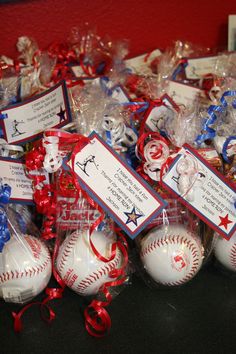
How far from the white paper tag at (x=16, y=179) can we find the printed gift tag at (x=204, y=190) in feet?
1.23

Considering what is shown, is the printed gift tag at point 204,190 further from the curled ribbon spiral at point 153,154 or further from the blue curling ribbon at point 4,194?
the blue curling ribbon at point 4,194

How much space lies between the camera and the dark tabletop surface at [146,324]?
1.00m

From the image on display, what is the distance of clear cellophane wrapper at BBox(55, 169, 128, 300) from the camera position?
3.41ft

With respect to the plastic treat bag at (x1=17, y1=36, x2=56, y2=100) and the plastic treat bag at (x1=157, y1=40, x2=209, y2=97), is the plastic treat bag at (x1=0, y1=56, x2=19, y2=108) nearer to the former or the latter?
the plastic treat bag at (x1=17, y1=36, x2=56, y2=100)

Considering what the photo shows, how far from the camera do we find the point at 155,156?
3.45 ft

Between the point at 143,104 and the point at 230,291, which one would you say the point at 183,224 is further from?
the point at 143,104

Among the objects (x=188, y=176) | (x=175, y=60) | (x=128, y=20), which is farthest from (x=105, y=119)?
(x=128, y=20)

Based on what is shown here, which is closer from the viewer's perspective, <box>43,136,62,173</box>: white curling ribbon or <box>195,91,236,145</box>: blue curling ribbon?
<box>43,136,62,173</box>: white curling ribbon

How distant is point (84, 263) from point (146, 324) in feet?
0.74

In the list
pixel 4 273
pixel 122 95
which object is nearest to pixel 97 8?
pixel 122 95

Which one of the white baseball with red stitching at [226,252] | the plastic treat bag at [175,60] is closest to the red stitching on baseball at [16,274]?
the white baseball with red stitching at [226,252]

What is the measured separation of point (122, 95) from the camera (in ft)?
4.69

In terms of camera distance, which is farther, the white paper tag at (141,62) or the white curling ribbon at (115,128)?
the white paper tag at (141,62)

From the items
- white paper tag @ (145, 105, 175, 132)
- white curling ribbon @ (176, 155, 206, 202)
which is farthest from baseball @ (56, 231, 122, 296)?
white paper tag @ (145, 105, 175, 132)
